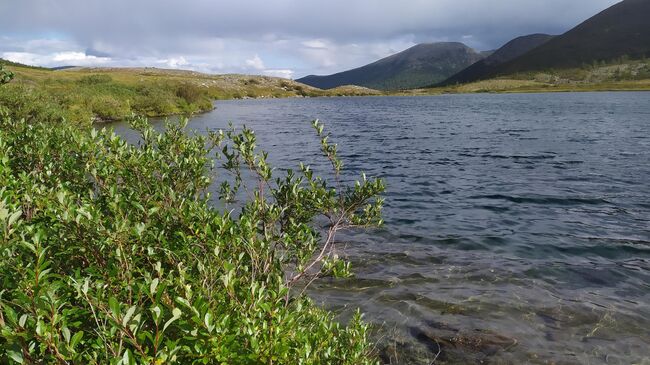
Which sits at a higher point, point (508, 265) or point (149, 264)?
point (149, 264)

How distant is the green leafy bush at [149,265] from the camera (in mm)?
4098

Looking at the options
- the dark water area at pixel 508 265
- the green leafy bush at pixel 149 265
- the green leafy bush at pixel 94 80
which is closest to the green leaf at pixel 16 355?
the green leafy bush at pixel 149 265

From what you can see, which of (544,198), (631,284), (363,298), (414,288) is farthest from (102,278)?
(544,198)

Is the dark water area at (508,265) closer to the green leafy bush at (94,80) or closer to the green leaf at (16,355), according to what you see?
the green leaf at (16,355)

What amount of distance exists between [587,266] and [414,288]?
6272 mm

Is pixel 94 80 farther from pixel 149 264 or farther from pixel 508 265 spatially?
pixel 149 264

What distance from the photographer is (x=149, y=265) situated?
6.19m

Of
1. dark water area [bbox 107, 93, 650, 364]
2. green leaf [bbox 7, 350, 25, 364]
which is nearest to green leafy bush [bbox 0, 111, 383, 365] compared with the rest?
green leaf [bbox 7, 350, 25, 364]

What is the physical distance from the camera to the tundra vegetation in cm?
410

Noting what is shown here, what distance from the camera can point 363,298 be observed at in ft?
41.0

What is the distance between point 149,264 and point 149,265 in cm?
18

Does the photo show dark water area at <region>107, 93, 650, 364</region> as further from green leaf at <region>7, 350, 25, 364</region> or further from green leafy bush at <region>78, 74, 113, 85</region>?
green leafy bush at <region>78, 74, 113, 85</region>

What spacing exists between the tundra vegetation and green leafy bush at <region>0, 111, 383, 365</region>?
0.08 feet

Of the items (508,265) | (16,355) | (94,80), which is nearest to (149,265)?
(16,355)
